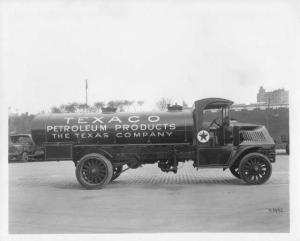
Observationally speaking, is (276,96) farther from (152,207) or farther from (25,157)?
(25,157)

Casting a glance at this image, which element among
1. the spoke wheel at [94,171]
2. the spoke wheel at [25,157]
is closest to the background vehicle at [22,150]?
the spoke wheel at [25,157]

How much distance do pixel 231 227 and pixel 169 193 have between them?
105 inches

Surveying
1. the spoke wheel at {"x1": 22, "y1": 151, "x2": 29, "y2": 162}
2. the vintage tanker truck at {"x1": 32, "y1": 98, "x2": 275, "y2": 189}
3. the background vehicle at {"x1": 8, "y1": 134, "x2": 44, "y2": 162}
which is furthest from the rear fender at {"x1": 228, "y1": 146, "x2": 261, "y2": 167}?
the spoke wheel at {"x1": 22, "y1": 151, "x2": 29, "y2": 162}

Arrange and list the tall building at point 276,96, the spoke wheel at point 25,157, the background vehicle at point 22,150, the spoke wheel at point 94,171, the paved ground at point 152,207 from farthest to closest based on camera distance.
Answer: the spoke wheel at point 25,157 → the background vehicle at point 22,150 → the spoke wheel at point 94,171 → the tall building at point 276,96 → the paved ground at point 152,207

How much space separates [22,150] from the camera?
20234mm

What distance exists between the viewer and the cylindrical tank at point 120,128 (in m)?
10.8

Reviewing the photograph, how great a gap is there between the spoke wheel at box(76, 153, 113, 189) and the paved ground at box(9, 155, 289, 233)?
27 cm

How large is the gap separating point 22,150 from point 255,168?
1307cm

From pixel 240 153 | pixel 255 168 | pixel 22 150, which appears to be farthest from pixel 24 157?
pixel 255 168

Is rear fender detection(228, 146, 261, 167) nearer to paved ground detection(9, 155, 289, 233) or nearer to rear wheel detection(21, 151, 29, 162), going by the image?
paved ground detection(9, 155, 289, 233)

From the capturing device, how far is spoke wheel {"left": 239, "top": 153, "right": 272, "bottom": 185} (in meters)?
10.9

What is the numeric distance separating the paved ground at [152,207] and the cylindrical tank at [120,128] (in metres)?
1.33

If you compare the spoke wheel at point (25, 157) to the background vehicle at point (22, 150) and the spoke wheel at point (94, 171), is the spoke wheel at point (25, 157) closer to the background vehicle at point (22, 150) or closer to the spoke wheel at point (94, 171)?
the background vehicle at point (22, 150)
